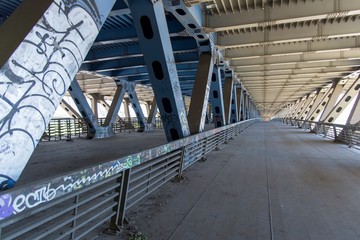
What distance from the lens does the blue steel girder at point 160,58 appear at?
5.35 m

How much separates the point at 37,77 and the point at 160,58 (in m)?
3.42

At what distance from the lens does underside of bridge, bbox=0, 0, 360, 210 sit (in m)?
2.41

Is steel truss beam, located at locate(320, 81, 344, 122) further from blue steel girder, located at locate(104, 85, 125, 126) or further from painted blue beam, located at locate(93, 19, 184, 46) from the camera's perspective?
painted blue beam, located at locate(93, 19, 184, 46)

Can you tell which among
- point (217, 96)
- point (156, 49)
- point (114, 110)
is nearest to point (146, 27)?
point (156, 49)

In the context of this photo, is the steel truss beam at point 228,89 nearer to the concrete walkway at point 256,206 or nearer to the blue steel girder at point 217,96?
the blue steel girder at point 217,96

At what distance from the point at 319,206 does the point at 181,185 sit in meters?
2.48

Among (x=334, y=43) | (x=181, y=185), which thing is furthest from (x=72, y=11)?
(x=334, y=43)

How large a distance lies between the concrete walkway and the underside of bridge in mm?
1663

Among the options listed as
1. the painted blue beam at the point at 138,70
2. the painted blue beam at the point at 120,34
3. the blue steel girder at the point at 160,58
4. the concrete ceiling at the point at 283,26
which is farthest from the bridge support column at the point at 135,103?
the blue steel girder at the point at 160,58

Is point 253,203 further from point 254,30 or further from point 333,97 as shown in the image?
point 333,97

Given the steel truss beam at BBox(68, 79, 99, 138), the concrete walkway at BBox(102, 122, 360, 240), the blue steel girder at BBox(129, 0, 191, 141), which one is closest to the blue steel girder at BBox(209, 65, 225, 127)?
the blue steel girder at BBox(129, 0, 191, 141)

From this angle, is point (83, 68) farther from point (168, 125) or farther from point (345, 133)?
point (345, 133)

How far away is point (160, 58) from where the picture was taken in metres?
5.65

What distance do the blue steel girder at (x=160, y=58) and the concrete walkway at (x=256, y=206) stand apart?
144 centimetres
